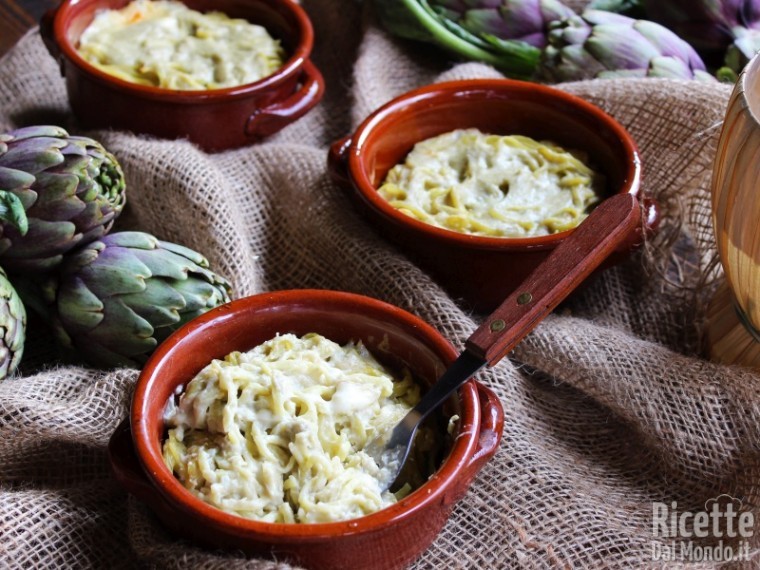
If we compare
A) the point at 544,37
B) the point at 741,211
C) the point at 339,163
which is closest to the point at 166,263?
the point at 339,163

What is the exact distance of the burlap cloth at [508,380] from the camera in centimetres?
140

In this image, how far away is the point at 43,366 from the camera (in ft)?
5.61

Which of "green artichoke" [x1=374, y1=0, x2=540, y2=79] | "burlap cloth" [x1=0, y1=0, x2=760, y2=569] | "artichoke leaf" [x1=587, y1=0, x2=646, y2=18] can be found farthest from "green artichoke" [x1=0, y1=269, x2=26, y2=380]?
"artichoke leaf" [x1=587, y1=0, x2=646, y2=18]

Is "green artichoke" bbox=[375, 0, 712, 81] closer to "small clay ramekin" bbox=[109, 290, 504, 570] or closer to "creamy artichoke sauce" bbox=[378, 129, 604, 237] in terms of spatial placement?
"creamy artichoke sauce" bbox=[378, 129, 604, 237]

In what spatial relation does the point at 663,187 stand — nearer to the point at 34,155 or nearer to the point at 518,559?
the point at 518,559

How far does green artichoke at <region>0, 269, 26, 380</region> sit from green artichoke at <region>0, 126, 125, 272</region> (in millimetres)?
61

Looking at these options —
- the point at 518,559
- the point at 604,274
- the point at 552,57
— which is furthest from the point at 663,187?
the point at 518,559

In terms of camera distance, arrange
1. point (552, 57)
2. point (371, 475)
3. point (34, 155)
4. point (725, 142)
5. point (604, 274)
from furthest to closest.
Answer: point (552, 57) → point (604, 274) → point (34, 155) → point (725, 142) → point (371, 475)

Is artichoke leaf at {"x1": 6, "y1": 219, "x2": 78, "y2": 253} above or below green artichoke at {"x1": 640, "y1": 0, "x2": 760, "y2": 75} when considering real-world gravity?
below

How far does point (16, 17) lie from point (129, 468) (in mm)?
1761

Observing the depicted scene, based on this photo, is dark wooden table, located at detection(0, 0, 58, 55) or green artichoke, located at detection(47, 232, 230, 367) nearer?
green artichoke, located at detection(47, 232, 230, 367)

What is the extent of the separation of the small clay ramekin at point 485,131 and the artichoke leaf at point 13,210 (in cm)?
56

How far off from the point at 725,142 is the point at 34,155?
1041mm

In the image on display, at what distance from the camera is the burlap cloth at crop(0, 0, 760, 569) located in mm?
1396
